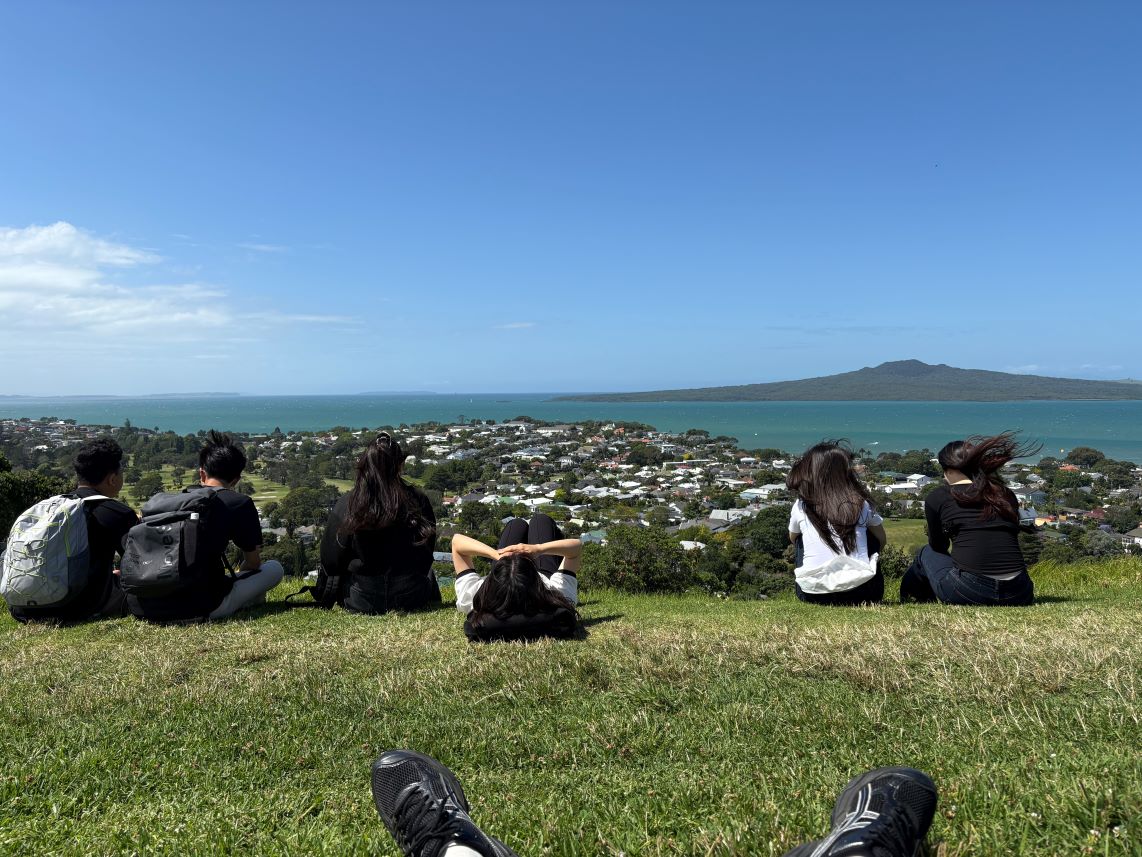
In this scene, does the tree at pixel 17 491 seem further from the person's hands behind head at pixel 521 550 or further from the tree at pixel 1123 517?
the tree at pixel 1123 517

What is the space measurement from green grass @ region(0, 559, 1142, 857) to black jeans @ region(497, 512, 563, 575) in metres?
0.78

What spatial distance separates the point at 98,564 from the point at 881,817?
6931 mm

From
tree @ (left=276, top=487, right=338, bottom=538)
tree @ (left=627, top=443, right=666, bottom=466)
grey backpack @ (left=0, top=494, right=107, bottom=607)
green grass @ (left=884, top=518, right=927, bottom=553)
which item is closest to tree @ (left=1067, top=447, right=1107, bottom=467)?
green grass @ (left=884, top=518, right=927, bottom=553)

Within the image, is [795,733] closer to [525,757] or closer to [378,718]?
[525,757]

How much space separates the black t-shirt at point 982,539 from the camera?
611cm

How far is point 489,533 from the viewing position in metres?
20.3

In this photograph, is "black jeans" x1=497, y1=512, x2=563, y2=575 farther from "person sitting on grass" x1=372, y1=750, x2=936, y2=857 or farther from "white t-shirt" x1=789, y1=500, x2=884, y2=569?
"person sitting on grass" x1=372, y1=750, x2=936, y2=857

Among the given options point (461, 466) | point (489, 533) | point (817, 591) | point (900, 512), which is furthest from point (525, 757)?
point (461, 466)

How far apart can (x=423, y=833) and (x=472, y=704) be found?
1.52m

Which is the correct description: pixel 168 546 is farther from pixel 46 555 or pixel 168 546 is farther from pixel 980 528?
pixel 980 528

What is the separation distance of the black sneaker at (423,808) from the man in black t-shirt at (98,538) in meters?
4.93

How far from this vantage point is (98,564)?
6.33 metres

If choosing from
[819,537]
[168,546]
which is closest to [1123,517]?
[819,537]

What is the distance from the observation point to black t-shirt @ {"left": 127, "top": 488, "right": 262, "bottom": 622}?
19.8ft
